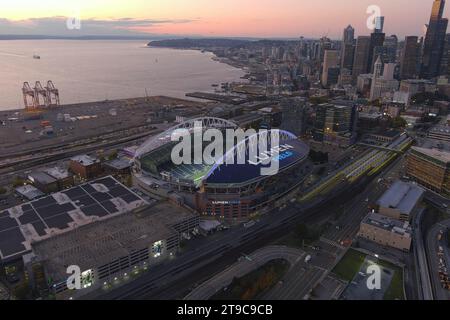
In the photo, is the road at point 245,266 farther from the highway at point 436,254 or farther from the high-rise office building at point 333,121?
the high-rise office building at point 333,121

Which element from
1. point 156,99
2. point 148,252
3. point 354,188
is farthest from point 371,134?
point 156,99

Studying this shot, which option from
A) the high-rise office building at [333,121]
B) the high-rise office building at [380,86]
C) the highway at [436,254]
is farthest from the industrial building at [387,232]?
the high-rise office building at [380,86]

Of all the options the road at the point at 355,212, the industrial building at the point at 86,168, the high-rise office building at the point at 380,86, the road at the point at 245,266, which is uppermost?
the high-rise office building at the point at 380,86

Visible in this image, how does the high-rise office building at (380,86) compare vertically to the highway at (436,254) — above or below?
above

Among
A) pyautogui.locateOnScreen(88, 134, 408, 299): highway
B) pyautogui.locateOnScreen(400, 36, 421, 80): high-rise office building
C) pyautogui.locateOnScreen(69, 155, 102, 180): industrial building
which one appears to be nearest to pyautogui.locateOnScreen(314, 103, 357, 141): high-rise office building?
pyautogui.locateOnScreen(88, 134, 408, 299): highway

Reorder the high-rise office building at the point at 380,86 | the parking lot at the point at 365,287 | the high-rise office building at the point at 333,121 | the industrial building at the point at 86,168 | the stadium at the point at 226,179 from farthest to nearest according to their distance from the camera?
the high-rise office building at the point at 380,86, the high-rise office building at the point at 333,121, the industrial building at the point at 86,168, the stadium at the point at 226,179, the parking lot at the point at 365,287
